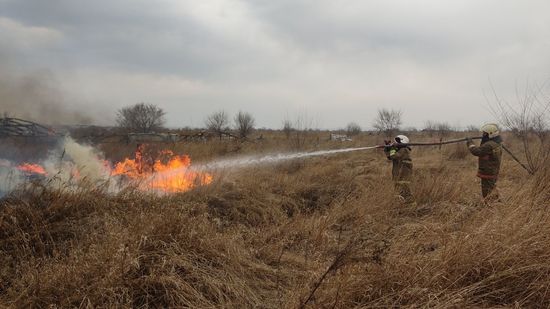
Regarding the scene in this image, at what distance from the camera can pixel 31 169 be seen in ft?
25.5

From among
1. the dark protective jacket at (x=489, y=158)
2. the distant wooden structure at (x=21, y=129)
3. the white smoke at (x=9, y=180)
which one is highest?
the distant wooden structure at (x=21, y=129)

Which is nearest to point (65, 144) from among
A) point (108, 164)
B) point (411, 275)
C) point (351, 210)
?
point (108, 164)

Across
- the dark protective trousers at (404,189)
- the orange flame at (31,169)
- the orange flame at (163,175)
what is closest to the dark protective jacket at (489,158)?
the dark protective trousers at (404,189)

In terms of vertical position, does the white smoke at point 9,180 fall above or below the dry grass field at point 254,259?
above

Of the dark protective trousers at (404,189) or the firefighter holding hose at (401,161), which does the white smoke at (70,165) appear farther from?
the firefighter holding hose at (401,161)

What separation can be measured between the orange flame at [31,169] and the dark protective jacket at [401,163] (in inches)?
279

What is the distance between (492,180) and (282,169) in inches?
261

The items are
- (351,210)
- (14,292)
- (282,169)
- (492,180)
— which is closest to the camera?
(14,292)

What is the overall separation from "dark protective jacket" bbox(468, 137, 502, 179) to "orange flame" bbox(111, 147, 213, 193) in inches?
208

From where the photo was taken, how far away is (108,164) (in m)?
10.3

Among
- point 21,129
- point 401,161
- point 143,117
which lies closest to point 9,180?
point 21,129

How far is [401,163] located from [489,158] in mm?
1750

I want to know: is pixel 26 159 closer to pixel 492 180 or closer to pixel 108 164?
pixel 108 164

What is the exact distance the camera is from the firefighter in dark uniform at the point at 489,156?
24.2 feet
